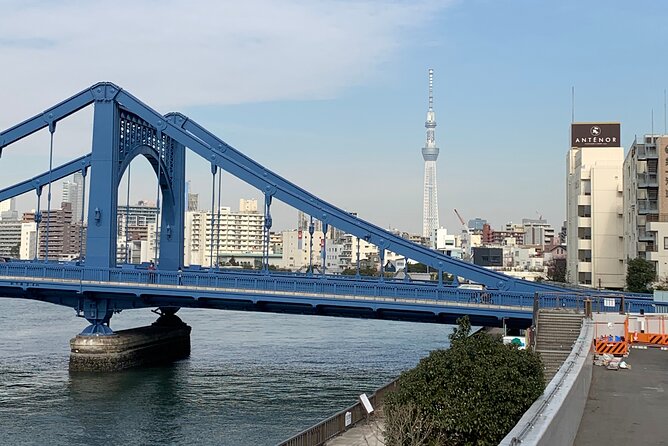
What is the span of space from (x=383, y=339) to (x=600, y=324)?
35446mm

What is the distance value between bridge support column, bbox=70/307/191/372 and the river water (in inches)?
40.9

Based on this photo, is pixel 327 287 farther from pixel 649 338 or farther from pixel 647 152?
pixel 647 152

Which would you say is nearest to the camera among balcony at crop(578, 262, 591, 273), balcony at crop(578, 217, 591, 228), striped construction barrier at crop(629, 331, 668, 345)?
striped construction barrier at crop(629, 331, 668, 345)

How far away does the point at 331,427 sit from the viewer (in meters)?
22.6

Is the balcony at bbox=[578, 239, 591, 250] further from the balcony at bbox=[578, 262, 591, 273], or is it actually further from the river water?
the river water

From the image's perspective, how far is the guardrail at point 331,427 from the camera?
19950 millimetres

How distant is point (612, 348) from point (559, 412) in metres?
19.0

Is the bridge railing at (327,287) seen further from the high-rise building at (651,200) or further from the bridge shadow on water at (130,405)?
the high-rise building at (651,200)

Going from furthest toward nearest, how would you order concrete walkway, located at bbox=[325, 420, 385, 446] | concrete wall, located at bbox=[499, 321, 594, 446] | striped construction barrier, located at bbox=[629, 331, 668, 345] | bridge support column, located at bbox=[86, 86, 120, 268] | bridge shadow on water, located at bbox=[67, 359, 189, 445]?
bridge support column, located at bbox=[86, 86, 120, 268] → striped construction barrier, located at bbox=[629, 331, 668, 345] → bridge shadow on water, located at bbox=[67, 359, 189, 445] → concrete walkway, located at bbox=[325, 420, 385, 446] → concrete wall, located at bbox=[499, 321, 594, 446]

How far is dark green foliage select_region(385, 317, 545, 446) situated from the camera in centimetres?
1773

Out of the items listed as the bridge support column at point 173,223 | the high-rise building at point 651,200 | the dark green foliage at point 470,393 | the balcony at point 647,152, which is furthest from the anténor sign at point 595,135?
the dark green foliage at point 470,393

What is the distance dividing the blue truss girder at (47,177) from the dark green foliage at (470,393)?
139 feet

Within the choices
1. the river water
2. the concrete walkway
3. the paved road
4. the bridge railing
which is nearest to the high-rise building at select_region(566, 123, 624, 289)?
the river water

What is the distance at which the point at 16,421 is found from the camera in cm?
3512
